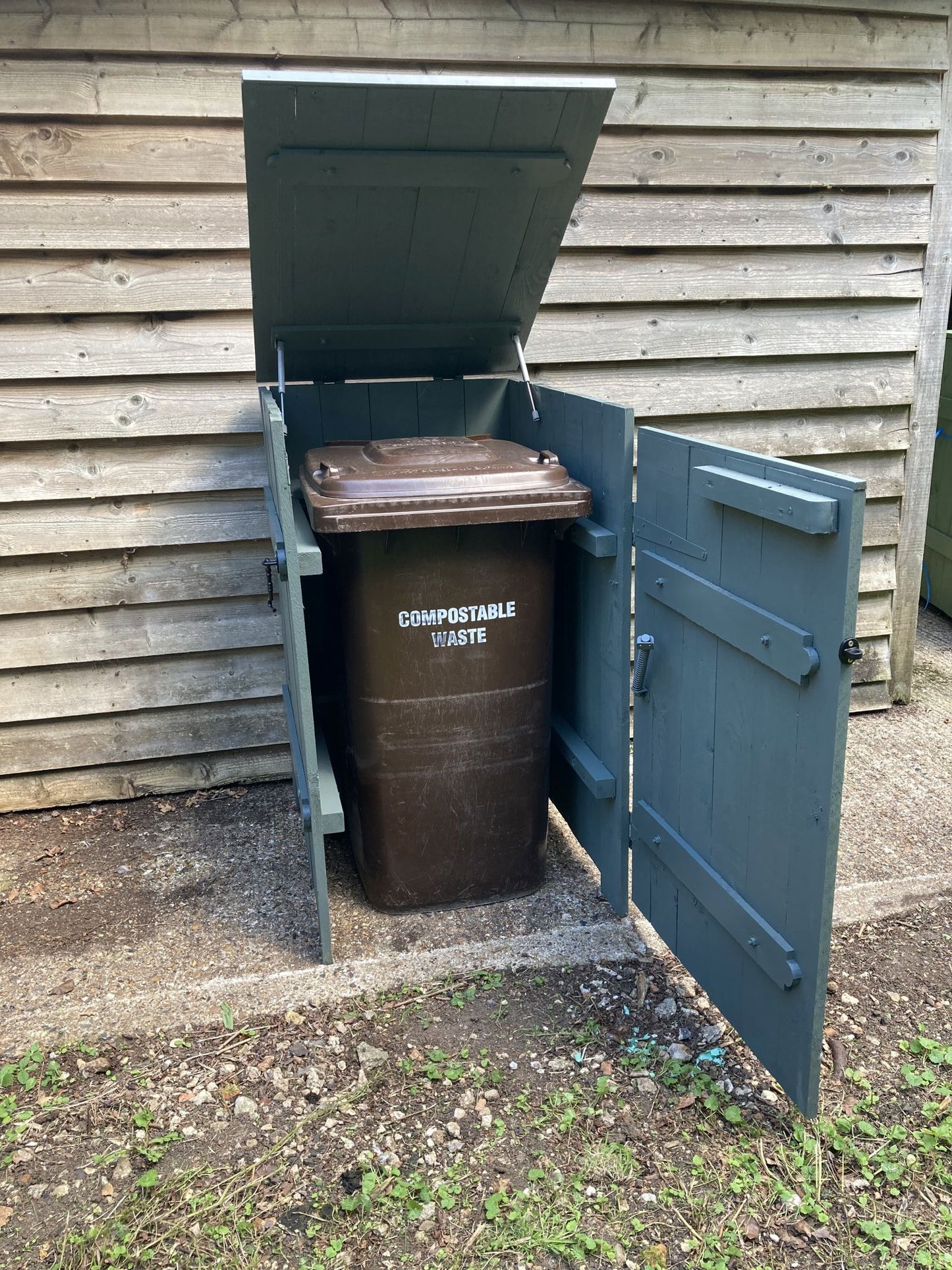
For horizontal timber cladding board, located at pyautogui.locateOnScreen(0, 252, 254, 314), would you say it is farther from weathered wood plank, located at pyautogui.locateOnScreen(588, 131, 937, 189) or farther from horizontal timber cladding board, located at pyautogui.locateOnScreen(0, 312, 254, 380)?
weathered wood plank, located at pyautogui.locateOnScreen(588, 131, 937, 189)

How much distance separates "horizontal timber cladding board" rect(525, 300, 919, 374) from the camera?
12.0 feet

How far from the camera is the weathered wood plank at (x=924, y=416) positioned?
3.83 meters

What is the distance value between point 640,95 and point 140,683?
9.35 ft

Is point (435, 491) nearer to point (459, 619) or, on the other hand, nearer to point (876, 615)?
point (459, 619)

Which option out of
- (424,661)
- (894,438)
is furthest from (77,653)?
(894,438)

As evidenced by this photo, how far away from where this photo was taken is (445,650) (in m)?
2.69

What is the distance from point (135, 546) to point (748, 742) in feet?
7.78

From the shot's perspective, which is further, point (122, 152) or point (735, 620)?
point (122, 152)

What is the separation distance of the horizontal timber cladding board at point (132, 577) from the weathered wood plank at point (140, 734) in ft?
1.50

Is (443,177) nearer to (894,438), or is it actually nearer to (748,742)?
(748,742)

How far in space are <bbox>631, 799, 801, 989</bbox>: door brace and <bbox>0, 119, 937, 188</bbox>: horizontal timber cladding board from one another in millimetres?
2341

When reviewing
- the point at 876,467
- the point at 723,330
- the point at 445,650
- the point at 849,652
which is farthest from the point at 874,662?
the point at 849,652

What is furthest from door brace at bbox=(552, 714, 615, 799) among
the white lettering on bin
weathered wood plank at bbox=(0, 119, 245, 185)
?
weathered wood plank at bbox=(0, 119, 245, 185)

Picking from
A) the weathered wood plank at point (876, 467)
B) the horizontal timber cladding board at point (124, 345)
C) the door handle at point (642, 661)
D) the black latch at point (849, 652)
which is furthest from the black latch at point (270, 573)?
the weathered wood plank at point (876, 467)
